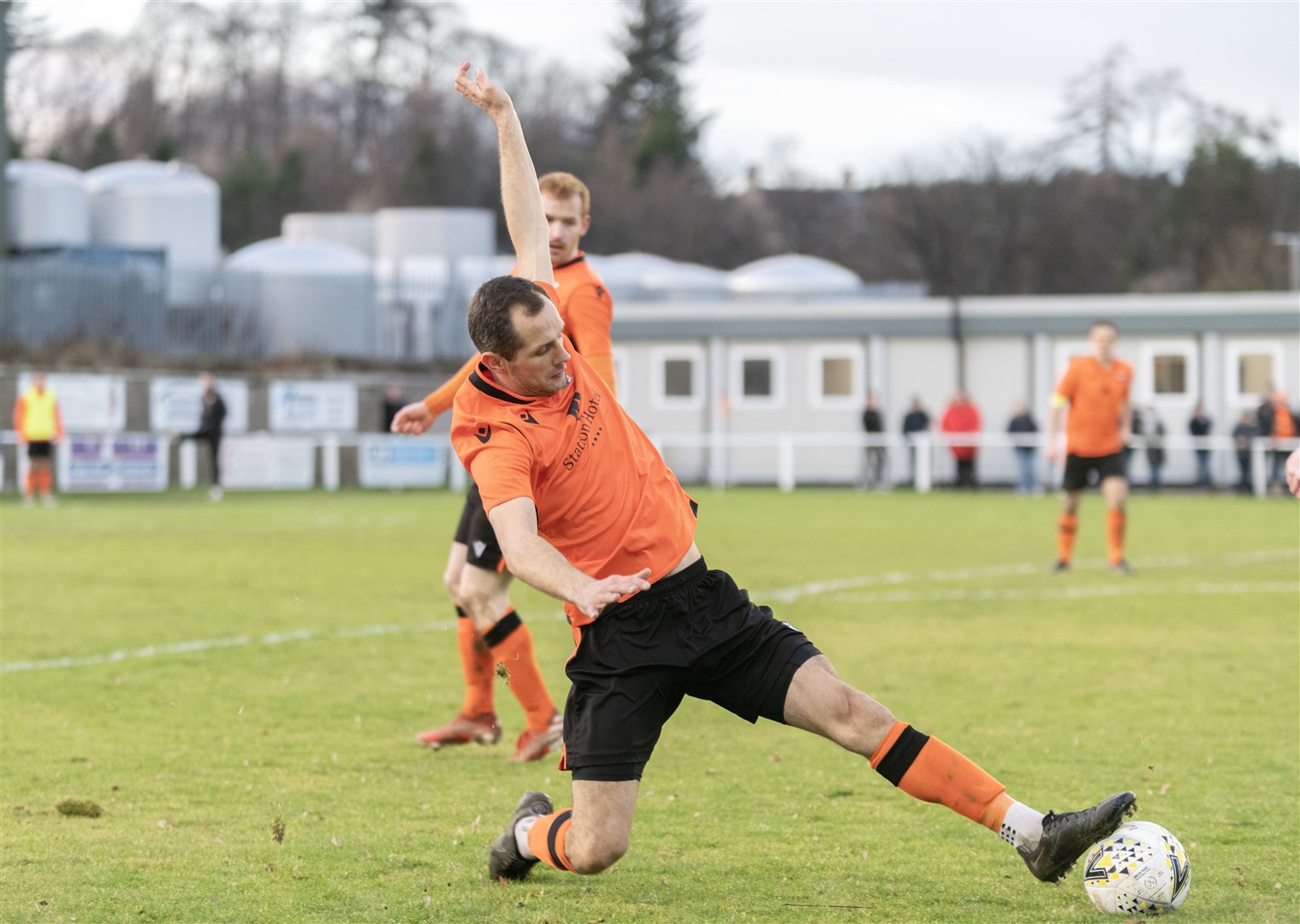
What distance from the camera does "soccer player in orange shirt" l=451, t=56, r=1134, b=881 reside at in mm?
4559

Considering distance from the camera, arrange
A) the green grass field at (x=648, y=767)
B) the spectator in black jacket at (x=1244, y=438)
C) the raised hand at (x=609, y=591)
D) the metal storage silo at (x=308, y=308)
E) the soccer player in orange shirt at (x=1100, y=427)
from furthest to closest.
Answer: the metal storage silo at (x=308, y=308), the spectator in black jacket at (x=1244, y=438), the soccer player in orange shirt at (x=1100, y=427), the green grass field at (x=648, y=767), the raised hand at (x=609, y=591)

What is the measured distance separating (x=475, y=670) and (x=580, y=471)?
3.02 meters

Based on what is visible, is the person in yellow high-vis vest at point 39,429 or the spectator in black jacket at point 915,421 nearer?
the person in yellow high-vis vest at point 39,429

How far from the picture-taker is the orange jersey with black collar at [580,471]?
4.57 meters

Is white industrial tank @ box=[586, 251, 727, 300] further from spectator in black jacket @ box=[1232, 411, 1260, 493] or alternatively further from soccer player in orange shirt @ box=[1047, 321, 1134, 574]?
soccer player in orange shirt @ box=[1047, 321, 1134, 574]

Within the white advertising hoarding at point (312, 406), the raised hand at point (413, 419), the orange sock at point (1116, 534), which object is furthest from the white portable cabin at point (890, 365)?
the raised hand at point (413, 419)

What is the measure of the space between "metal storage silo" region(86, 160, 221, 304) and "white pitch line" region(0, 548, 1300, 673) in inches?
1258

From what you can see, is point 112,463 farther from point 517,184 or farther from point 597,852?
point 597,852

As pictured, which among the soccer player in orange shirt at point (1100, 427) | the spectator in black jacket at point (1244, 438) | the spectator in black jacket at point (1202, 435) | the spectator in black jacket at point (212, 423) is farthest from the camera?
the spectator in black jacket at point (1202, 435)

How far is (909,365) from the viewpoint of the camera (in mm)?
36844

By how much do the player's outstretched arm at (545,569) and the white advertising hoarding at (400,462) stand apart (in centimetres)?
2907

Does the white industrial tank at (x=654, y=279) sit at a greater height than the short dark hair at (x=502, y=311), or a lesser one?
greater

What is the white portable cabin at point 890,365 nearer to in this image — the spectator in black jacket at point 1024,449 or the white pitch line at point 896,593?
the spectator in black jacket at point 1024,449

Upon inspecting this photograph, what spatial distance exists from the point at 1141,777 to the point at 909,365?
30672mm
